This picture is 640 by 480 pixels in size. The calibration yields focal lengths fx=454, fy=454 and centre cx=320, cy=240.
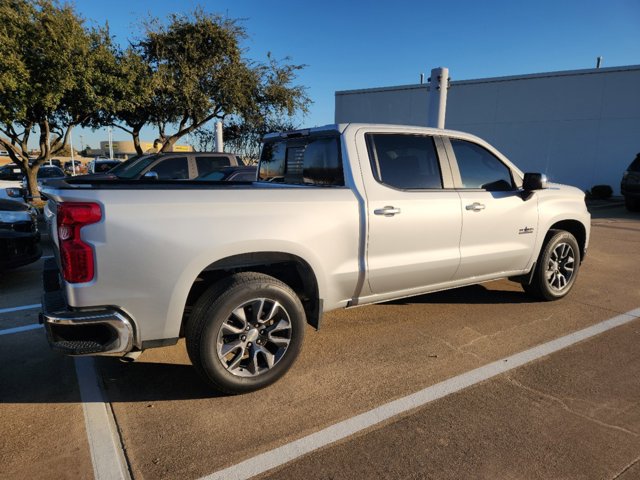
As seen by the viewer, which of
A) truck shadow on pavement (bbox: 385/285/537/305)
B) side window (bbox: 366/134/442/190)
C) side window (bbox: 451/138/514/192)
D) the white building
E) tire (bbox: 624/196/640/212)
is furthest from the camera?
the white building

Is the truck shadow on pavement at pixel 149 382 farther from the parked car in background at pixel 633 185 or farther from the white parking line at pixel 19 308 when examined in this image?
the parked car in background at pixel 633 185

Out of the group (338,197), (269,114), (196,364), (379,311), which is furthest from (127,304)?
(269,114)

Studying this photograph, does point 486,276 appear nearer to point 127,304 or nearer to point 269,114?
point 127,304

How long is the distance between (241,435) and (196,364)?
21.2 inches

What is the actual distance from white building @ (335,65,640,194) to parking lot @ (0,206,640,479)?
748 inches

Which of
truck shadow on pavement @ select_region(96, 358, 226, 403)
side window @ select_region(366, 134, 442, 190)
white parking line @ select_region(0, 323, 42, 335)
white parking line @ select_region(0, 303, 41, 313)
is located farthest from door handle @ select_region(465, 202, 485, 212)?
white parking line @ select_region(0, 303, 41, 313)

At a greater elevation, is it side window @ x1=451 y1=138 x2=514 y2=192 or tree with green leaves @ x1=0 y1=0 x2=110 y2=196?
tree with green leaves @ x1=0 y1=0 x2=110 y2=196

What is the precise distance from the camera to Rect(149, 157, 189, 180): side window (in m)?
9.65

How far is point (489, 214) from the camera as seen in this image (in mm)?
4258

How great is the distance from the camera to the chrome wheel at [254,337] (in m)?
2.98

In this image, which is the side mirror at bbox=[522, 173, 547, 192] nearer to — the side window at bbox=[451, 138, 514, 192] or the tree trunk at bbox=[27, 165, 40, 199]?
the side window at bbox=[451, 138, 514, 192]

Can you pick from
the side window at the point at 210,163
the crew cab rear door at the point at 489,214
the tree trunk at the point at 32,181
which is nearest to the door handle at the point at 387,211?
the crew cab rear door at the point at 489,214

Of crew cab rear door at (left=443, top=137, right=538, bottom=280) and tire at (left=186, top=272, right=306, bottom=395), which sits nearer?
tire at (left=186, top=272, right=306, bottom=395)

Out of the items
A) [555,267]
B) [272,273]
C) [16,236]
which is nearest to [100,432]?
[272,273]
